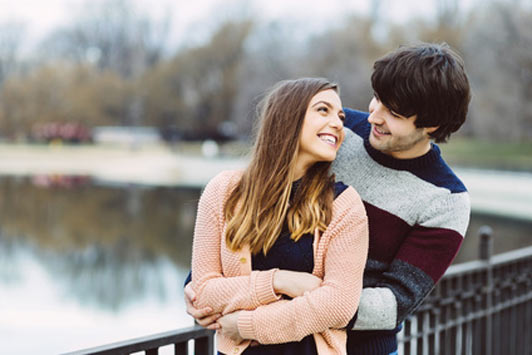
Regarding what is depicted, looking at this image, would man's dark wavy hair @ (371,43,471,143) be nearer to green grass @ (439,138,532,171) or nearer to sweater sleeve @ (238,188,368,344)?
sweater sleeve @ (238,188,368,344)

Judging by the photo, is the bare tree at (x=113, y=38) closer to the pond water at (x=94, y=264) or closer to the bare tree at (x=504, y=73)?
the bare tree at (x=504, y=73)

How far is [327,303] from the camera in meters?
1.79

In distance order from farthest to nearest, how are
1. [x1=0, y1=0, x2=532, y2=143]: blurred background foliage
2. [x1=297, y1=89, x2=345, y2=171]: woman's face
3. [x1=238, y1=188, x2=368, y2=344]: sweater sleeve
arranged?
[x1=0, y1=0, x2=532, y2=143]: blurred background foliage → [x1=297, y1=89, x2=345, y2=171]: woman's face → [x1=238, y1=188, x2=368, y2=344]: sweater sleeve

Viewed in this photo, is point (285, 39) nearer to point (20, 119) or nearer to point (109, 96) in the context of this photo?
point (109, 96)

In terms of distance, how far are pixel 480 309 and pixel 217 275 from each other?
8.05 ft

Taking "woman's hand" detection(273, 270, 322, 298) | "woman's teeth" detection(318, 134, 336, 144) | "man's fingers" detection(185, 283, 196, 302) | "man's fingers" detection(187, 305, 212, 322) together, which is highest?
"woman's teeth" detection(318, 134, 336, 144)

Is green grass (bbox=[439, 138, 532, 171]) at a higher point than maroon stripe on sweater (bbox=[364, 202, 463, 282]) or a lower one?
higher

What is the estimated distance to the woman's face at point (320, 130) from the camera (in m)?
1.90

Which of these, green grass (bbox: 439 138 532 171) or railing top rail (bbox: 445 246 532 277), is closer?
railing top rail (bbox: 445 246 532 277)

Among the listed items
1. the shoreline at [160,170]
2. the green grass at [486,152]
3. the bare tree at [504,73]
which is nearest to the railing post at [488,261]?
the shoreline at [160,170]

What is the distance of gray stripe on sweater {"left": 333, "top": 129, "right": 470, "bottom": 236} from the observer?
6.53 ft

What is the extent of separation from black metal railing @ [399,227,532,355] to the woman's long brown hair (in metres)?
1.77

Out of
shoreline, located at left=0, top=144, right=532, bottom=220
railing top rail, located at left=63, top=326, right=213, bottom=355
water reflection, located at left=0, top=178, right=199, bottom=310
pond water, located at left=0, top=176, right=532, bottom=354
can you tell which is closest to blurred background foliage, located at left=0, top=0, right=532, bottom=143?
shoreline, located at left=0, top=144, right=532, bottom=220

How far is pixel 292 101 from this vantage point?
6.24 ft
